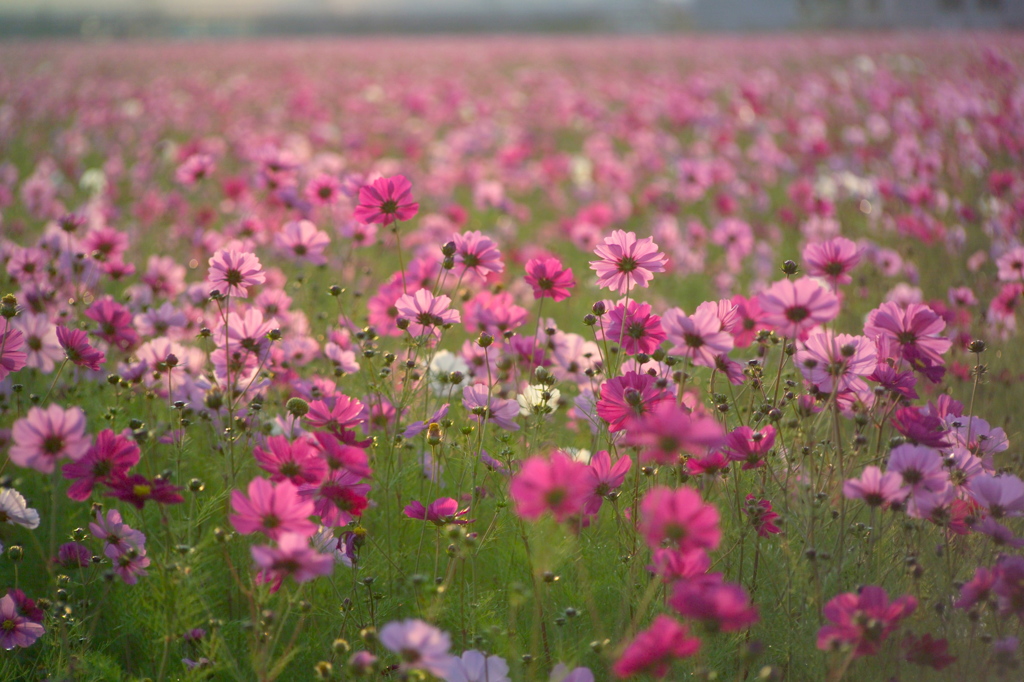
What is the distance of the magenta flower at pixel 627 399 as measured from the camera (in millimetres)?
1132

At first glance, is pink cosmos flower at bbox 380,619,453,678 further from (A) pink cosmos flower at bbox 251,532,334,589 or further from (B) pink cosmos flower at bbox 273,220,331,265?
(B) pink cosmos flower at bbox 273,220,331,265

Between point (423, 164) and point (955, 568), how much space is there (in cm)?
530

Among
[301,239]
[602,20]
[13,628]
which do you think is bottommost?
[13,628]

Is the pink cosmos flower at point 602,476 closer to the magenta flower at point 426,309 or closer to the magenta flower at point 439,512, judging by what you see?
the magenta flower at point 439,512

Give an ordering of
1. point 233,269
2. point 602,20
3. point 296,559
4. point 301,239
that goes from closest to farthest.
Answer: point 296,559 → point 233,269 → point 301,239 → point 602,20

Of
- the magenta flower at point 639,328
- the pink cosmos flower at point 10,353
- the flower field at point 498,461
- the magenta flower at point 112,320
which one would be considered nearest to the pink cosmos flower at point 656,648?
the flower field at point 498,461

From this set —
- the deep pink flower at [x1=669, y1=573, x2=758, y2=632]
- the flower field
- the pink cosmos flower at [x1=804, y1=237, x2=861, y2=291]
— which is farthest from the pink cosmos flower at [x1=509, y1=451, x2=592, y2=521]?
A: the pink cosmos flower at [x1=804, y1=237, x2=861, y2=291]

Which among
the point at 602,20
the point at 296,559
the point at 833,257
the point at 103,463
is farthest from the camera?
the point at 602,20

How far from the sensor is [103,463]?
108 cm

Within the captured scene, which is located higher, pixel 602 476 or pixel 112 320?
pixel 112 320

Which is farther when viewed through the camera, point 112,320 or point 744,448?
point 112,320

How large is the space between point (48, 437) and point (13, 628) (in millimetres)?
437

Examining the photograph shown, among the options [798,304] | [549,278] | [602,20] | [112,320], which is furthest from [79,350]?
[602,20]

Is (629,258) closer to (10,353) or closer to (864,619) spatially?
(864,619)
